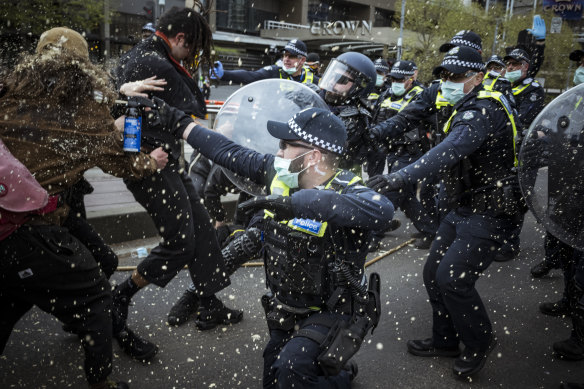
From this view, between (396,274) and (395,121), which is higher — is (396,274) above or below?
below

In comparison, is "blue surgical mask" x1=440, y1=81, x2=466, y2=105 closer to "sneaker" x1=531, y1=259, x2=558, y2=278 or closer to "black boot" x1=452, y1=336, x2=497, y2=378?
"black boot" x1=452, y1=336, x2=497, y2=378

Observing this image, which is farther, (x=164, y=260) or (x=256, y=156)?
(x=164, y=260)

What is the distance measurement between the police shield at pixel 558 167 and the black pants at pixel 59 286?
2.59 metres

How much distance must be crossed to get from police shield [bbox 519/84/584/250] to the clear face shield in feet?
5.32

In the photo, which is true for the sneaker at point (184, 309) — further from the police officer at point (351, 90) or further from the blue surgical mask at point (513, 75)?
the blue surgical mask at point (513, 75)

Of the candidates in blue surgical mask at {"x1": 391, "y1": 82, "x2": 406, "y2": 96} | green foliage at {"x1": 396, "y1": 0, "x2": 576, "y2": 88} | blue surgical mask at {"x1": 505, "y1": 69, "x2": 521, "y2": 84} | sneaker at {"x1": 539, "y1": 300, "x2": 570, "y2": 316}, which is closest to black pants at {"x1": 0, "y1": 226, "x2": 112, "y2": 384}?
sneaker at {"x1": 539, "y1": 300, "x2": 570, "y2": 316}

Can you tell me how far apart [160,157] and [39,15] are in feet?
42.5

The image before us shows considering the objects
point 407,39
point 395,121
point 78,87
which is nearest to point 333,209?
point 78,87

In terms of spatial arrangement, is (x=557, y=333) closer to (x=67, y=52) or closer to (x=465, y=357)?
(x=465, y=357)

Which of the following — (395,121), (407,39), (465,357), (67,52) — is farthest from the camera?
(407,39)

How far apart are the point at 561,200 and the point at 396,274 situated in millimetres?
2309

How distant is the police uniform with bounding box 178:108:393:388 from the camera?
7.49 ft

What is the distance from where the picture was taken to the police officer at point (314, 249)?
2.28 metres

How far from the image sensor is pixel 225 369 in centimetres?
326
